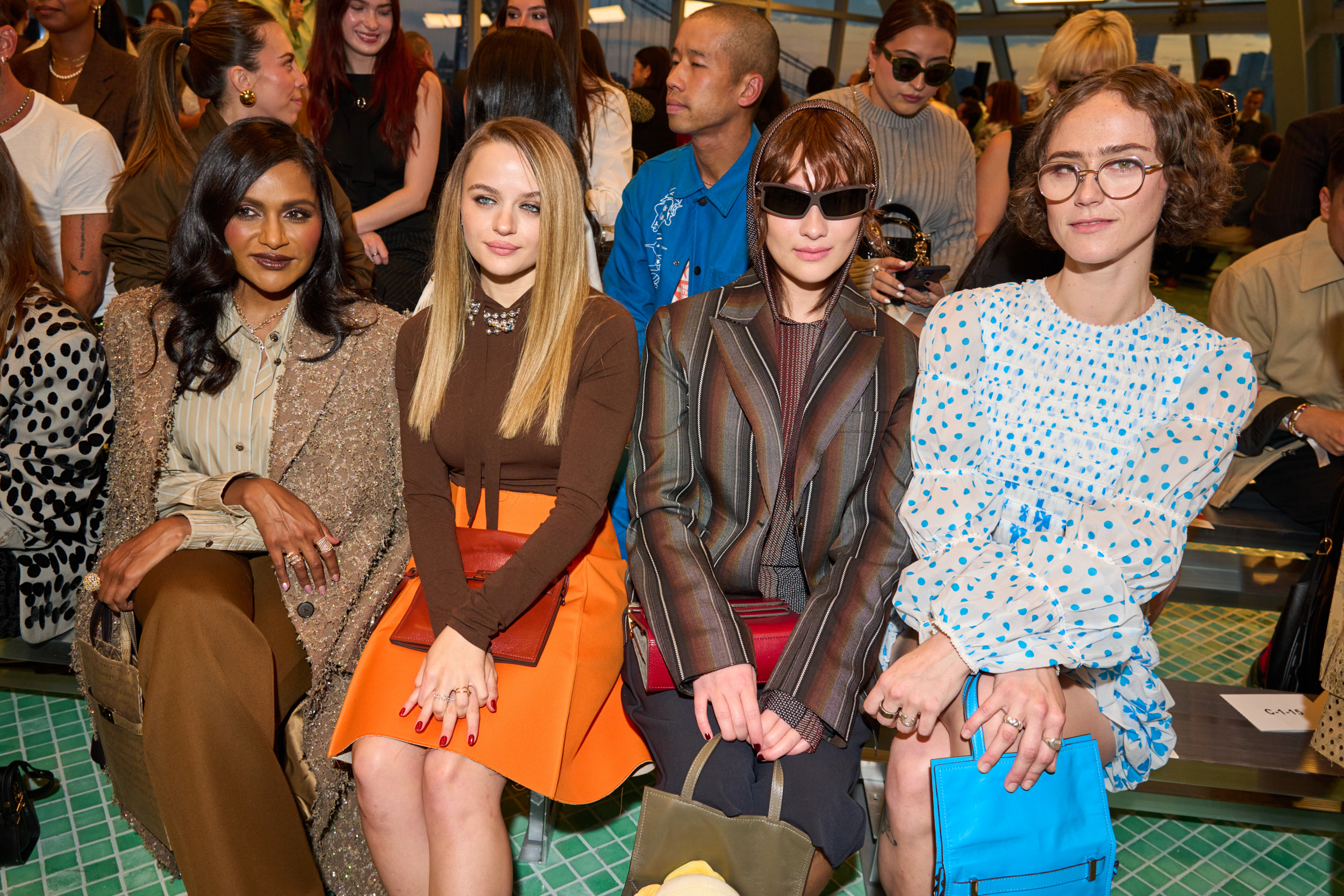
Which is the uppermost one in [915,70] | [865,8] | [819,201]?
[865,8]

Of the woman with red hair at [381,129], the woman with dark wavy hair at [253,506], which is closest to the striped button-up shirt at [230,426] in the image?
the woman with dark wavy hair at [253,506]

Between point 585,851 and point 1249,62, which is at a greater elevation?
point 1249,62

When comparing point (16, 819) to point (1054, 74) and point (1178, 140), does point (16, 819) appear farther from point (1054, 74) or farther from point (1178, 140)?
point (1054, 74)

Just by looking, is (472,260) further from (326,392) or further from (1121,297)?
(1121,297)

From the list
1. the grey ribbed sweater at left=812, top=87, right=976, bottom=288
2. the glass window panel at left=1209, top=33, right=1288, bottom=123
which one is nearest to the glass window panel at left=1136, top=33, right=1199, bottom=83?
the glass window panel at left=1209, top=33, right=1288, bottom=123

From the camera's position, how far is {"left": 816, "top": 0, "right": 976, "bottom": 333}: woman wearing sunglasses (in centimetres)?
320

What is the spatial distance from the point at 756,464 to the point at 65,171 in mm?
2720

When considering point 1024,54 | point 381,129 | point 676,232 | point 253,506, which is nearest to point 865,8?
point 1024,54

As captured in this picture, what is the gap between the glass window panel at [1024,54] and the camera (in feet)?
47.0

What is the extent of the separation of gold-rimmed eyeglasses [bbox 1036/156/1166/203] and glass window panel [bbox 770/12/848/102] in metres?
13.0

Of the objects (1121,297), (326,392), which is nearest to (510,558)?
(326,392)

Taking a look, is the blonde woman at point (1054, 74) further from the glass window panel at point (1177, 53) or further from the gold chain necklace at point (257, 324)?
the glass window panel at point (1177, 53)

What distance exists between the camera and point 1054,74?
10.4ft

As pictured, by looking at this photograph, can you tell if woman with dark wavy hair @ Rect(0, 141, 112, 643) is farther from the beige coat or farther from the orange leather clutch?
the orange leather clutch
